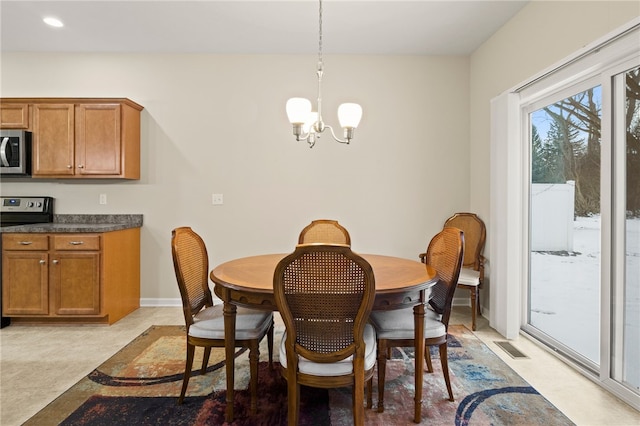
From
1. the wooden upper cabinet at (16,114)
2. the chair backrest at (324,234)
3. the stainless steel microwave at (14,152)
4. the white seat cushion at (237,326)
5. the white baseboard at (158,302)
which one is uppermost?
the wooden upper cabinet at (16,114)

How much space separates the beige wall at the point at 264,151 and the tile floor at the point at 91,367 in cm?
90

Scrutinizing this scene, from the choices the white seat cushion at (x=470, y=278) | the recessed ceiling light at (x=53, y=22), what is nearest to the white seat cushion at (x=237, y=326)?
the white seat cushion at (x=470, y=278)

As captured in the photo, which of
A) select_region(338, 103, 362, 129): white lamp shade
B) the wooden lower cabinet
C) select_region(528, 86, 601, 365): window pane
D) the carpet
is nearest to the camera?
the carpet

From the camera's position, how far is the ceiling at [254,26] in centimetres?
294

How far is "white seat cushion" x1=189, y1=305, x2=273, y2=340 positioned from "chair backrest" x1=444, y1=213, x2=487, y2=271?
7.73ft

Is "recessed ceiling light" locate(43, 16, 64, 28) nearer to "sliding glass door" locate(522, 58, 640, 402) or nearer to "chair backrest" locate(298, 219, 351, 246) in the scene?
"chair backrest" locate(298, 219, 351, 246)

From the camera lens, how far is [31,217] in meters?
3.82

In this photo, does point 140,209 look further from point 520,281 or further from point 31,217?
point 520,281

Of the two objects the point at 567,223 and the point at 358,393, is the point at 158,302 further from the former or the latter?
the point at 567,223

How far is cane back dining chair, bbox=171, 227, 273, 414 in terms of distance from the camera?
1.95 meters

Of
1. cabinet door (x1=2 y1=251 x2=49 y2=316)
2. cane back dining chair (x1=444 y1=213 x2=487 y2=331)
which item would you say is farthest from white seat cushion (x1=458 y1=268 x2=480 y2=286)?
cabinet door (x1=2 y1=251 x2=49 y2=316)

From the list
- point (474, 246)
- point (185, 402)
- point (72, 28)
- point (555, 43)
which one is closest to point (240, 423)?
point (185, 402)

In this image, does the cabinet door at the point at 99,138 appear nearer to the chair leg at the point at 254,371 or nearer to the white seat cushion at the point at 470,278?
the chair leg at the point at 254,371

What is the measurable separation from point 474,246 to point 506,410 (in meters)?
1.89
